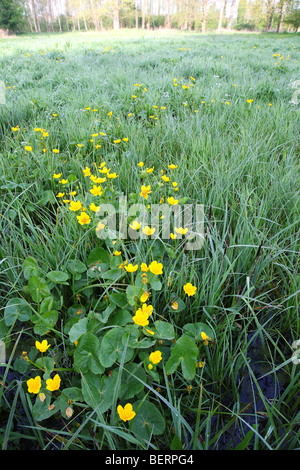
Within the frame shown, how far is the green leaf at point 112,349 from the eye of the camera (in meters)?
0.84

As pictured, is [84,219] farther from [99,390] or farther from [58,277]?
[99,390]

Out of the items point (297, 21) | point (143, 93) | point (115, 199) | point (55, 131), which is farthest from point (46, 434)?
point (297, 21)

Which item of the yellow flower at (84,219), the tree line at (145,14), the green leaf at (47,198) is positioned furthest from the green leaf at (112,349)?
the tree line at (145,14)

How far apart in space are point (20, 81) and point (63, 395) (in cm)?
503

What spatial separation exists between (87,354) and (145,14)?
46017 millimetres

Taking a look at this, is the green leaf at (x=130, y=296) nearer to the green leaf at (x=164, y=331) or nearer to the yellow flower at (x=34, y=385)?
the green leaf at (x=164, y=331)

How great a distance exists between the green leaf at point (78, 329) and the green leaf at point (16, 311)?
0.69 ft

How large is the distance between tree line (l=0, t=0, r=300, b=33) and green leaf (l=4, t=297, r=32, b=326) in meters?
29.3

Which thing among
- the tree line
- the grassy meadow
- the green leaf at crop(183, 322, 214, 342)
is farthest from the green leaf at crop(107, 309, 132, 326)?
the tree line

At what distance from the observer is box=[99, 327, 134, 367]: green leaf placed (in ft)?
2.75

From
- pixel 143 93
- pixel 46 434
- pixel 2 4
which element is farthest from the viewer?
pixel 2 4

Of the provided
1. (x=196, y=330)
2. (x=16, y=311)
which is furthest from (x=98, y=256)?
(x=196, y=330)
